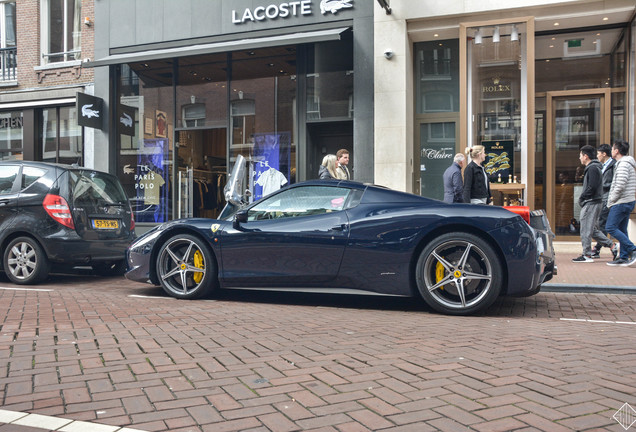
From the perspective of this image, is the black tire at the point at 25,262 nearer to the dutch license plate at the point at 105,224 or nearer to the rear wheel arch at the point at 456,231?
the dutch license plate at the point at 105,224

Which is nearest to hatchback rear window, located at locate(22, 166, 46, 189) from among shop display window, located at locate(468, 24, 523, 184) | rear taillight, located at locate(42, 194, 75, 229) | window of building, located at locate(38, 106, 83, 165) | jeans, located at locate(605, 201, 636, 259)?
rear taillight, located at locate(42, 194, 75, 229)

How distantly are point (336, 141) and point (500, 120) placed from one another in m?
3.48

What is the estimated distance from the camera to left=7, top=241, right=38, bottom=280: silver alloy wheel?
7.42 m

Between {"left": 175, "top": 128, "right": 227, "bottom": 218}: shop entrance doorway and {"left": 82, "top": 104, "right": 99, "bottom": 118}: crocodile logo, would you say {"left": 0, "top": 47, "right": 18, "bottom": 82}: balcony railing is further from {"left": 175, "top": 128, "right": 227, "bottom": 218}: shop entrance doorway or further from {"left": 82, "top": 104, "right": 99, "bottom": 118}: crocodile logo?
{"left": 175, "top": 128, "right": 227, "bottom": 218}: shop entrance doorway

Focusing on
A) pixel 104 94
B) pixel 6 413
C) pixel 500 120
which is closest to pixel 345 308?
pixel 6 413

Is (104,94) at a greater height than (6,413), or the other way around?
(104,94)

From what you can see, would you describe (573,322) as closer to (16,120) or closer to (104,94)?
(104,94)

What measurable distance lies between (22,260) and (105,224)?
114cm

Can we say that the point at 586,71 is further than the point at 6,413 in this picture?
Yes

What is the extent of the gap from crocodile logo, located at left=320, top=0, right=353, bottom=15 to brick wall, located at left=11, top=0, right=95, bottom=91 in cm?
716

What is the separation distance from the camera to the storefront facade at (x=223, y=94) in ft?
38.7

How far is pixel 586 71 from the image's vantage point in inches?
450

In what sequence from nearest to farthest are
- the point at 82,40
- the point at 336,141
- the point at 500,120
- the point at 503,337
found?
1. the point at 503,337
2. the point at 500,120
3. the point at 336,141
4. the point at 82,40

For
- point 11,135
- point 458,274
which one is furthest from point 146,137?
point 458,274
